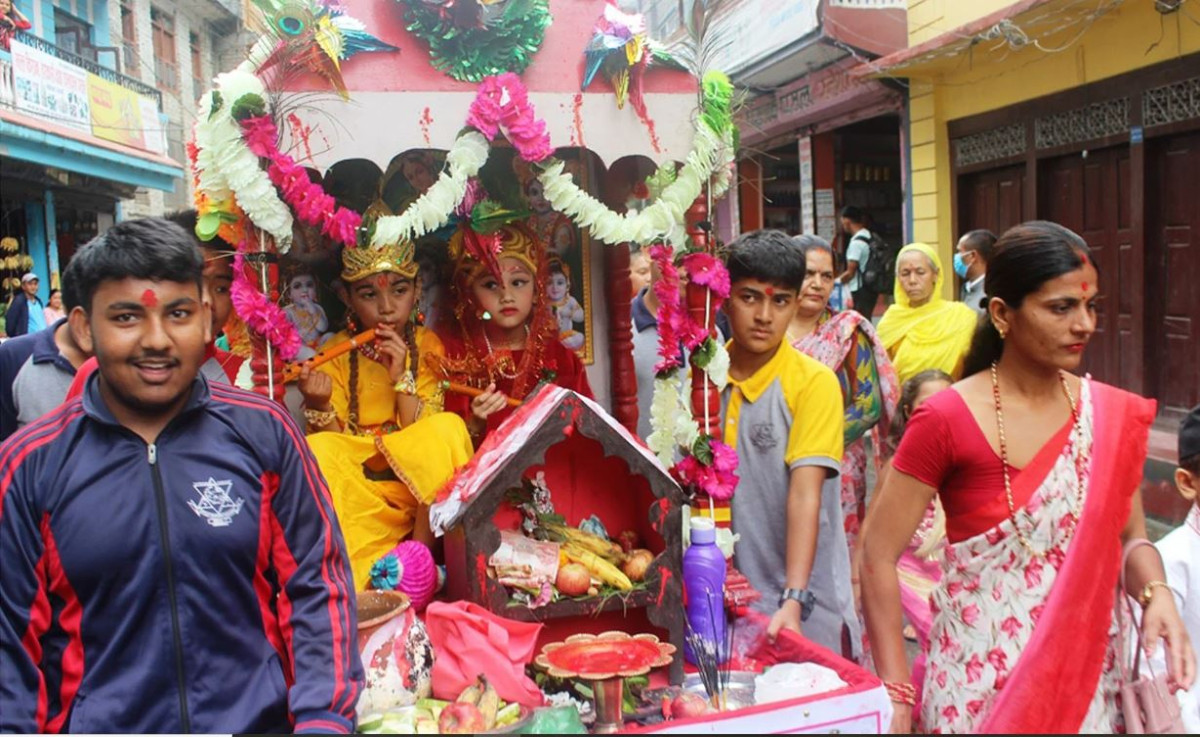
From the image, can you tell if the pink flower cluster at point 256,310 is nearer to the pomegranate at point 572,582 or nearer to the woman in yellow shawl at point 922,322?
the pomegranate at point 572,582

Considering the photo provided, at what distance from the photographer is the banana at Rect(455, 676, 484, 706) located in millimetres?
2285

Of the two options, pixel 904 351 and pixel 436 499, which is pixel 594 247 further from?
pixel 904 351

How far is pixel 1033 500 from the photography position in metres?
2.08

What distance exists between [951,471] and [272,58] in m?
2.08

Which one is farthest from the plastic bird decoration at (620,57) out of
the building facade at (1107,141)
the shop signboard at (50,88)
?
the shop signboard at (50,88)

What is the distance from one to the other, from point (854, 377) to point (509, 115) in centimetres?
220

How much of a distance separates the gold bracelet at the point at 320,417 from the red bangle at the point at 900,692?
6.70 ft

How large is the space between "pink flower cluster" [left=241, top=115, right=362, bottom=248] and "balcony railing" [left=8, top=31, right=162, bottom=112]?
14569mm

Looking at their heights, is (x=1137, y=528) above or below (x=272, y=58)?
below

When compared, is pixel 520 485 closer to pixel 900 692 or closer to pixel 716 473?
pixel 716 473

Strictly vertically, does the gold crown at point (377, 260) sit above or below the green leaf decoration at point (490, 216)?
below

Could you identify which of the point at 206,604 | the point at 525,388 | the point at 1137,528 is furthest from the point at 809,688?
the point at 525,388

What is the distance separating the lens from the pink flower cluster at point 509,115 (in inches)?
111

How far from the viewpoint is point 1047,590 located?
2.07 m
